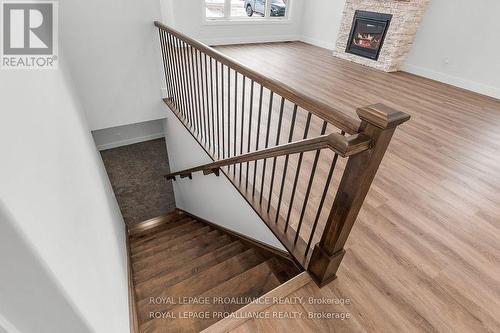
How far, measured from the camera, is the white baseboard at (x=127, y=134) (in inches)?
166

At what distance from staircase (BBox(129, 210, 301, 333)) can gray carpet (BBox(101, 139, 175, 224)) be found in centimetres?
223

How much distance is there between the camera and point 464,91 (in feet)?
14.3

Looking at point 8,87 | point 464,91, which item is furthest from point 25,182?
point 464,91

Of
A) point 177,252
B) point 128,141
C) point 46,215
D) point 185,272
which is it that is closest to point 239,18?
point 128,141

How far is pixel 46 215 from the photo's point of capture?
83cm

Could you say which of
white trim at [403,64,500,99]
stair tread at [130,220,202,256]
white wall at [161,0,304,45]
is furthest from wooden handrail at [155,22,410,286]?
white trim at [403,64,500,99]

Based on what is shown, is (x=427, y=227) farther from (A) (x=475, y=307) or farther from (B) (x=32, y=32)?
(B) (x=32, y=32)

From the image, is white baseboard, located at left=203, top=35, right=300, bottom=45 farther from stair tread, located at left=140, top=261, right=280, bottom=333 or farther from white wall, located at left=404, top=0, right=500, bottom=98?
stair tread, located at left=140, top=261, right=280, bottom=333

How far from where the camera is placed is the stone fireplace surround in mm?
4559

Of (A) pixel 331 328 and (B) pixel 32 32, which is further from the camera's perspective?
(B) pixel 32 32

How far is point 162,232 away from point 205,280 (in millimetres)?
2423

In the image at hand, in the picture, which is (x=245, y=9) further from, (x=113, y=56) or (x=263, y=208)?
(x=263, y=208)

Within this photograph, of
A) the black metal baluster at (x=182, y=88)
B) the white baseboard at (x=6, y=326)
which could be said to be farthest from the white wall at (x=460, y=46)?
the white baseboard at (x=6, y=326)

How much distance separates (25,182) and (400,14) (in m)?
5.91
